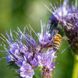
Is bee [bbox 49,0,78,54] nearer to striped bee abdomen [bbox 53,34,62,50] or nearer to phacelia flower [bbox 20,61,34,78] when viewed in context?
striped bee abdomen [bbox 53,34,62,50]

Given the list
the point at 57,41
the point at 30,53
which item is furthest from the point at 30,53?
the point at 57,41

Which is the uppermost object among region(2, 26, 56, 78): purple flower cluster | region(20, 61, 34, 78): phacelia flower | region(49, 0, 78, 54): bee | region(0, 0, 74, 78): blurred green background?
region(0, 0, 74, 78): blurred green background

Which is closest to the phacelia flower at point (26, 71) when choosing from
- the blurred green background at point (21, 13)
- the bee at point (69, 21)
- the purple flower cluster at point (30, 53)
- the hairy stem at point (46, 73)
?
the purple flower cluster at point (30, 53)

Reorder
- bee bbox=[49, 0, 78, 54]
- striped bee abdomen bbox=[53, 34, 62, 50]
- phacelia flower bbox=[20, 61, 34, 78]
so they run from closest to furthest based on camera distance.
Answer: phacelia flower bbox=[20, 61, 34, 78] < striped bee abdomen bbox=[53, 34, 62, 50] < bee bbox=[49, 0, 78, 54]

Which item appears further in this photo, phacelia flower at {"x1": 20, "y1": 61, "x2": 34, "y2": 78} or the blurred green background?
the blurred green background

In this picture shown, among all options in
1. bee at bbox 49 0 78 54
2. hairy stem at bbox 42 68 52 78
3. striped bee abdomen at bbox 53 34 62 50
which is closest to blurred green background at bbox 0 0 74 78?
bee at bbox 49 0 78 54

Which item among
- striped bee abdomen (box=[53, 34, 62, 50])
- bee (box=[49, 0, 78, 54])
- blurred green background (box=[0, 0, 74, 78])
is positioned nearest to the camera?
striped bee abdomen (box=[53, 34, 62, 50])

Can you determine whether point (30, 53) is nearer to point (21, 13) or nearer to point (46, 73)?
point (46, 73)

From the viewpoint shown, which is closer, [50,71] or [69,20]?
[50,71]

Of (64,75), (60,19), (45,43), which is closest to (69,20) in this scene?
(60,19)

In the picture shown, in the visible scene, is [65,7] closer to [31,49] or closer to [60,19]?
[60,19]
